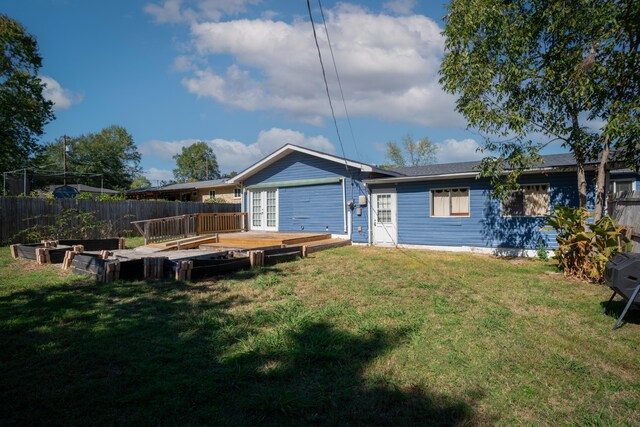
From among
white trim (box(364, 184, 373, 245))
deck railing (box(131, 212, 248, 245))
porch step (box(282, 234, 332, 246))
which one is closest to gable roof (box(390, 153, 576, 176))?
white trim (box(364, 184, 373, 245))

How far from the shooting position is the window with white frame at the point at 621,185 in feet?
37.8

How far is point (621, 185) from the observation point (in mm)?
11719

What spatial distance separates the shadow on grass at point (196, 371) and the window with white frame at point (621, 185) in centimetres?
1161

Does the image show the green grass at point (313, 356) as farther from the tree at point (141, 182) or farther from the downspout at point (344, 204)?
the tree at point (141, 182)

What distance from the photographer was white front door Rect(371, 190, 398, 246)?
541 inches

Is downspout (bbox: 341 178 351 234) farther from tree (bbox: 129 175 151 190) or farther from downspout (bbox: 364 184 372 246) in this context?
tree (bbox: 129 175 151 190)

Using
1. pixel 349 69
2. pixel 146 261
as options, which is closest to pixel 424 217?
pixel 349 69

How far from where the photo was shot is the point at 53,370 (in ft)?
10.9

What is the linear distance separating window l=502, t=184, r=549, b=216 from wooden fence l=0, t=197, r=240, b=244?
17169mm

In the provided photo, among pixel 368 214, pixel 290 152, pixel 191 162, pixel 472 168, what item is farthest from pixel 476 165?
pixel 191 162

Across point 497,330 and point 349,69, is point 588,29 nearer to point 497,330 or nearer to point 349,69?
point 349,69

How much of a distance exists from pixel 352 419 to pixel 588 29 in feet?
31.8

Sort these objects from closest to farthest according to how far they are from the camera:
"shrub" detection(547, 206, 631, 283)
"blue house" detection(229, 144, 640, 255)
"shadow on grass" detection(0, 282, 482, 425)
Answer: "shadow on grass" detection(0, 282, 482, 425) → "shrub" detection(547, 206, 631, 283) → "blue house" detection(229, 144, 640, 255)

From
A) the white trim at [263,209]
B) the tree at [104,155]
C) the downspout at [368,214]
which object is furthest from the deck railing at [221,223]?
the tree at [104,155]
